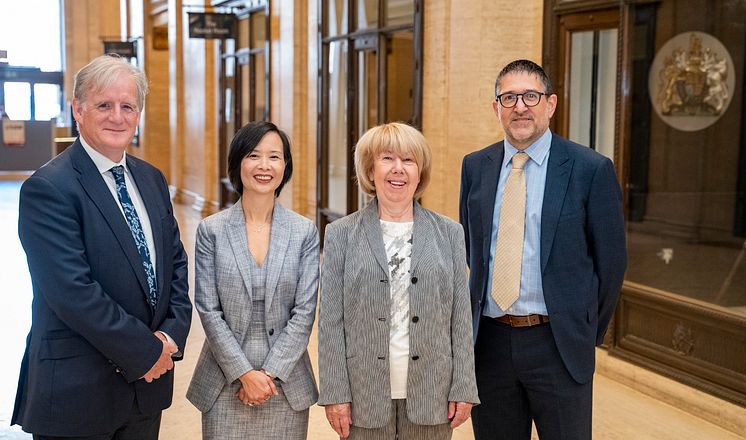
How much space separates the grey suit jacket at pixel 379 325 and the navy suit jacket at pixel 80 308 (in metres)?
0.61

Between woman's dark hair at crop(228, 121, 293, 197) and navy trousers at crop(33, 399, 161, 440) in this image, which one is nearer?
navy trousers at crop(33, 399, 161, 440)

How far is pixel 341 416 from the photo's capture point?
305cm

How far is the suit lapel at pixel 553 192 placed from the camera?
10.9 ft

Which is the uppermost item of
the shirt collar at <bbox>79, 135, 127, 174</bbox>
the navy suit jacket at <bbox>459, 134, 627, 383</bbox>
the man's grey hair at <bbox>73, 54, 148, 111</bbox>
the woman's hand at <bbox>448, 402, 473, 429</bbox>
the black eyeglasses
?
the man's grey hair at <bbox>73, 54, 148, 111</bbox>

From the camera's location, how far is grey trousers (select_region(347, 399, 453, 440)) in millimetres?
3074

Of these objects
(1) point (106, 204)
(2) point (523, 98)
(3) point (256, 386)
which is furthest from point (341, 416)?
(2) point (523, 98)

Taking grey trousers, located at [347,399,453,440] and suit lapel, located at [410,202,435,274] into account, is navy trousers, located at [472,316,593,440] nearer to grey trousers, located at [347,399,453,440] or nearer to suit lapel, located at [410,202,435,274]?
grey trousers, located at [347,399,453,440]

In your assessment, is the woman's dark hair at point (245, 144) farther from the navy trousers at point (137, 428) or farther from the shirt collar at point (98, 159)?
the navy trousers at point (137, 428)

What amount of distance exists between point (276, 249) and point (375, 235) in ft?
1.30

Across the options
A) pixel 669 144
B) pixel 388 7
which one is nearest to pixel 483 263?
pixel 669 144

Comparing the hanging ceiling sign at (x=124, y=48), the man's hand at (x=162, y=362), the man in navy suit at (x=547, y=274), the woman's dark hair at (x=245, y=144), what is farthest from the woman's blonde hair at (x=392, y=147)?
the hanging ceiling sign at (x=124, y=48)

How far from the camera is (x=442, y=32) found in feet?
26.8

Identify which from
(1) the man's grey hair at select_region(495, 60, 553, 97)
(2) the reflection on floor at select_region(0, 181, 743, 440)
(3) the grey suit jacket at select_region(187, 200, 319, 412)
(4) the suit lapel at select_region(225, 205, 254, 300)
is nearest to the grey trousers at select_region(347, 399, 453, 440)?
(3) the grey suit jacket at select_region(187, 200, 319, 412)

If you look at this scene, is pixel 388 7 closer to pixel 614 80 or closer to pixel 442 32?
pixel 442 32
